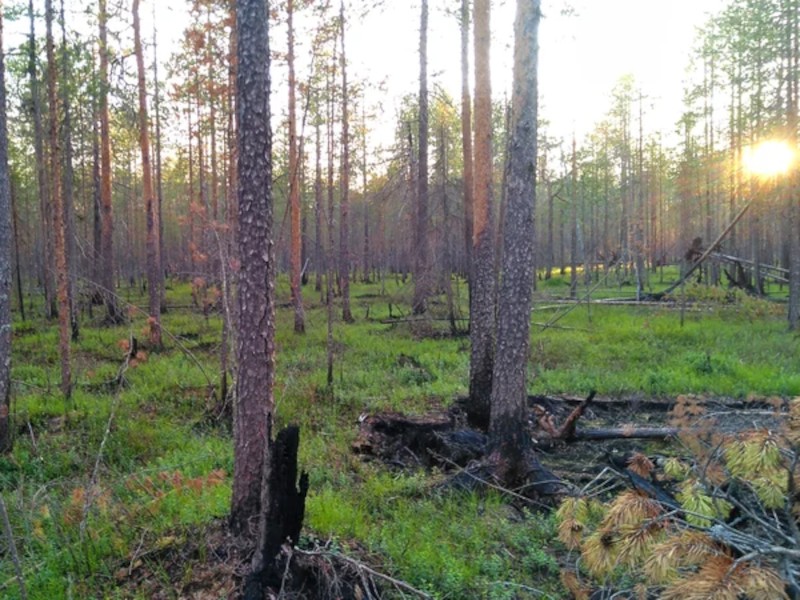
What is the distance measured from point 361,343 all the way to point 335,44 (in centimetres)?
825

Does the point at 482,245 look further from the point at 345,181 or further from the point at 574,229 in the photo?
the point at 574,229

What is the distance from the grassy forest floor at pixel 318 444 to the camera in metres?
4.39

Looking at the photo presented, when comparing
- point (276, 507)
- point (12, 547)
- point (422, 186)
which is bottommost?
point (276, 507)

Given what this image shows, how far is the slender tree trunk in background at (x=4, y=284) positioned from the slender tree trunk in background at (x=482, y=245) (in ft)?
21.6

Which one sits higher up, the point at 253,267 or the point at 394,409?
the point at 253,267

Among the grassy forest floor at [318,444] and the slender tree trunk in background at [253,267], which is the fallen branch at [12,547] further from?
the slender tree trunk in background at [253,267]

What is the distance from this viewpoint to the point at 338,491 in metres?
6.05

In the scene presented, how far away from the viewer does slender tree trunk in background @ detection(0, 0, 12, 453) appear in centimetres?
743

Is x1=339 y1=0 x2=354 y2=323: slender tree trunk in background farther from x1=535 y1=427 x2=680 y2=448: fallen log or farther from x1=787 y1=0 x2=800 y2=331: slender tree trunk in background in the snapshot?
x1=787 y1=0 x2=800 y2=331: slender tree trunk in background

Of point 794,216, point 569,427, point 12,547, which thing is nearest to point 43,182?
A: point 569,427

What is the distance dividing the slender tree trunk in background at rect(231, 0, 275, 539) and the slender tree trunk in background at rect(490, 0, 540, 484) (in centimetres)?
293

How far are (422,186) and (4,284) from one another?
13.1m

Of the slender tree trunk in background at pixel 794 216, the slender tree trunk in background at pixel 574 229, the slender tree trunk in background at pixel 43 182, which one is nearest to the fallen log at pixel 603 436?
the slender tree trunk in background at pixel 43 182

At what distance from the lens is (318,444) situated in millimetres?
7590
